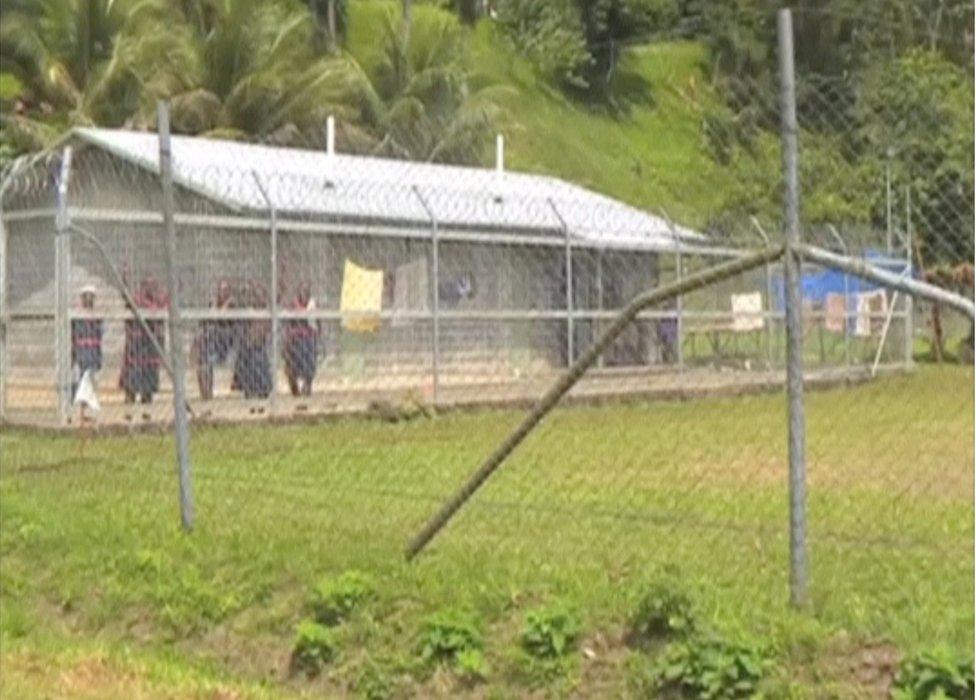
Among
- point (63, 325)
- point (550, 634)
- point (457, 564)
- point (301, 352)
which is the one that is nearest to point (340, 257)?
point (301, 352)

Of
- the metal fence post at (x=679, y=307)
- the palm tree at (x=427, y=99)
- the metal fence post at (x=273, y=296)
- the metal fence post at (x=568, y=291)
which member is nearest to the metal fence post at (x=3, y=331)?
the metal fence post at (x=273, y=296)

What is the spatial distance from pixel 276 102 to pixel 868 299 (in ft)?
48.8

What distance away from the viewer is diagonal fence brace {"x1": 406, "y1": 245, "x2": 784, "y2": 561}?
628cm

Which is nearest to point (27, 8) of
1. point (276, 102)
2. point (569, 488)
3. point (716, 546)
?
point (276, 102)

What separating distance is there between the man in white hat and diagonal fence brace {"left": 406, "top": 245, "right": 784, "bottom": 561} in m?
9.93

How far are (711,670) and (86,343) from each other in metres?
12.5

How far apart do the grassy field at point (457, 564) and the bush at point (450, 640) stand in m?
0.06

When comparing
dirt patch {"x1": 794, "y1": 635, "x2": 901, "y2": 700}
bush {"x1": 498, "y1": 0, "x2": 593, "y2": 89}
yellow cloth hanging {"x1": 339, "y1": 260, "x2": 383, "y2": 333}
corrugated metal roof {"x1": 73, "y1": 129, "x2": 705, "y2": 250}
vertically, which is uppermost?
bush {"x1": 498, "y1": 0, "x2": 593, "y2": 89}

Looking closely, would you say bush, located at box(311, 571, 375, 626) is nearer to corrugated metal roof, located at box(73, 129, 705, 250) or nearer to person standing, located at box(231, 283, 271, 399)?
person standing, located at box(231, 283, 271, 399)

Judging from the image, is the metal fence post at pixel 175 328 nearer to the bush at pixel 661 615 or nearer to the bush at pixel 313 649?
the bush at pixel 313 649

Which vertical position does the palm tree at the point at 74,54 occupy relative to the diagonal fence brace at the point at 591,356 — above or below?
above

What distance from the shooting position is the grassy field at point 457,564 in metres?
6.35

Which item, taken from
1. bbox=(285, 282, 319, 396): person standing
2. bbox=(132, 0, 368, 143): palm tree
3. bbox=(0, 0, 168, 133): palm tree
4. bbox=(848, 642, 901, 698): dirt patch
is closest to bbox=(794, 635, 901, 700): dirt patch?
bbox=(848, 642, 901, 698): dirt patch

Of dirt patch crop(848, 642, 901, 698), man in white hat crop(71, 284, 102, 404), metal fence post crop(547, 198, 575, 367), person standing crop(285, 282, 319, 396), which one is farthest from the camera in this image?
metal fence post crop(547, 198, 575, 367)
